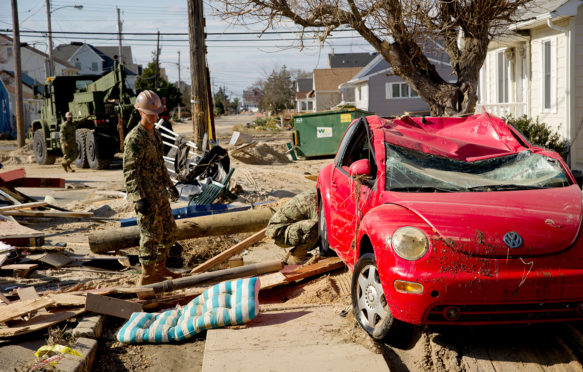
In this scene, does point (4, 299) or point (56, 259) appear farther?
point (56, 259)

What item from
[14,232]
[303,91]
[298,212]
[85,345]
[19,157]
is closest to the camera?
[85,345]

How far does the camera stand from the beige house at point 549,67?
12.7 meters

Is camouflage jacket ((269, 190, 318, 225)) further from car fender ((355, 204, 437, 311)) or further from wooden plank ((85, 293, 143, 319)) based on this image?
car fender ((355, 204, 437, 311))

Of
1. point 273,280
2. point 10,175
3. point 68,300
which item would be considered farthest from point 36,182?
point 273,280

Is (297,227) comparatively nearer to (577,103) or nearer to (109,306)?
(109,306)

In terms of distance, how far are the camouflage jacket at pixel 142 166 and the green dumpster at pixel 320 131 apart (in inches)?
685

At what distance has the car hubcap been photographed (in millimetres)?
4398

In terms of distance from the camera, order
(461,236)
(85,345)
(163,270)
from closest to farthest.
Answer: (461,236), (85,345), (163,270)

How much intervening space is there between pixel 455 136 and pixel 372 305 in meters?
2.21

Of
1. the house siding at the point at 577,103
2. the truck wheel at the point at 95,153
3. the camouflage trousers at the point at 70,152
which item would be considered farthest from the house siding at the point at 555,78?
the camouflage trousers at the point at 70,152

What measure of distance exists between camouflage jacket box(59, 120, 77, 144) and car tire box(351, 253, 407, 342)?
17901mm

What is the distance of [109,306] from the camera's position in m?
5.49

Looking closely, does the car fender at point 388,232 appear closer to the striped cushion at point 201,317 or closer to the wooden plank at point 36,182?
the striped cushion at point 201,317

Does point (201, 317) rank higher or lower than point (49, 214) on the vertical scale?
lower
